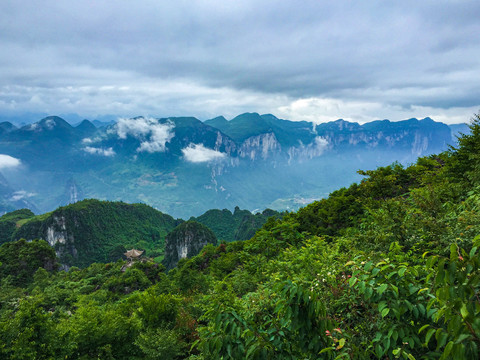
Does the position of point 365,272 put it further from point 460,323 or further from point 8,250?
point 8,250

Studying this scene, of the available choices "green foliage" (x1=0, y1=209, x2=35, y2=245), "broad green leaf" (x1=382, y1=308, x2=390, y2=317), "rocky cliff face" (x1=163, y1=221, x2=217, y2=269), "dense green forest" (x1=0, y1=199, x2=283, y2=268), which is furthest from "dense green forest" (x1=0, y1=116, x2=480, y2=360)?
"green foliage" (x1=0, y1=209, x2=35, y2=245)

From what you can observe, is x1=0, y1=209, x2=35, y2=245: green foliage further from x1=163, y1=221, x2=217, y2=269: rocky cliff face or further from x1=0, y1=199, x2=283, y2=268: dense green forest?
x1=163, y1=221, x2=217, y2=269: rocky cliff face

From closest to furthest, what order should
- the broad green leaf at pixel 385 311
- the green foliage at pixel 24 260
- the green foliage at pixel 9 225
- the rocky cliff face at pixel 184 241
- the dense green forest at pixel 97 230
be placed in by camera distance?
the broad green leaf at pixel 385 311 < the green foliage at pixel 24 260 < the rocky cliff face at pixel 184 241 < the dense green forest at pixel 97 230 < the green foliage at pixel 9 225

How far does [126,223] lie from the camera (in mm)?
134500

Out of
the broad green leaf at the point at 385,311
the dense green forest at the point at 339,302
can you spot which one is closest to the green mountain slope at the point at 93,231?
the dense green forest at the point at 339,302

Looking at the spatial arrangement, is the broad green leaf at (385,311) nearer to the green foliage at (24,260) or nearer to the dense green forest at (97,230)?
the green foliage at (24,260)

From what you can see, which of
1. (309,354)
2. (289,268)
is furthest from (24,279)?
(309,354)

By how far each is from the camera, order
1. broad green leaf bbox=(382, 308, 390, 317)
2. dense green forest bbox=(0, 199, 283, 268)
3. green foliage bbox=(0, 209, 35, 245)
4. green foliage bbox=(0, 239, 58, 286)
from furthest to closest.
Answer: green foliage bbox=(0, 209, 35, 245) → dense green forest bbox=(0, 199, 283, 268) → green foliage bbox=(0, 239, 58, 286) → broad green leaf bbox=(382, 308, 390, 317)

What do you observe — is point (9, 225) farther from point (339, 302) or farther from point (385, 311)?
point (385, 311)

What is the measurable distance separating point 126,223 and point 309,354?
146 m

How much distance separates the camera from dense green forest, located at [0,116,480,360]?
282 centimetres

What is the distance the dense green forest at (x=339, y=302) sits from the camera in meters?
2.82

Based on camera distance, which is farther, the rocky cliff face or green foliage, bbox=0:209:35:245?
green foliage, bbox=0:209:35:245

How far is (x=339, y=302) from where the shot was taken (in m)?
4.52
